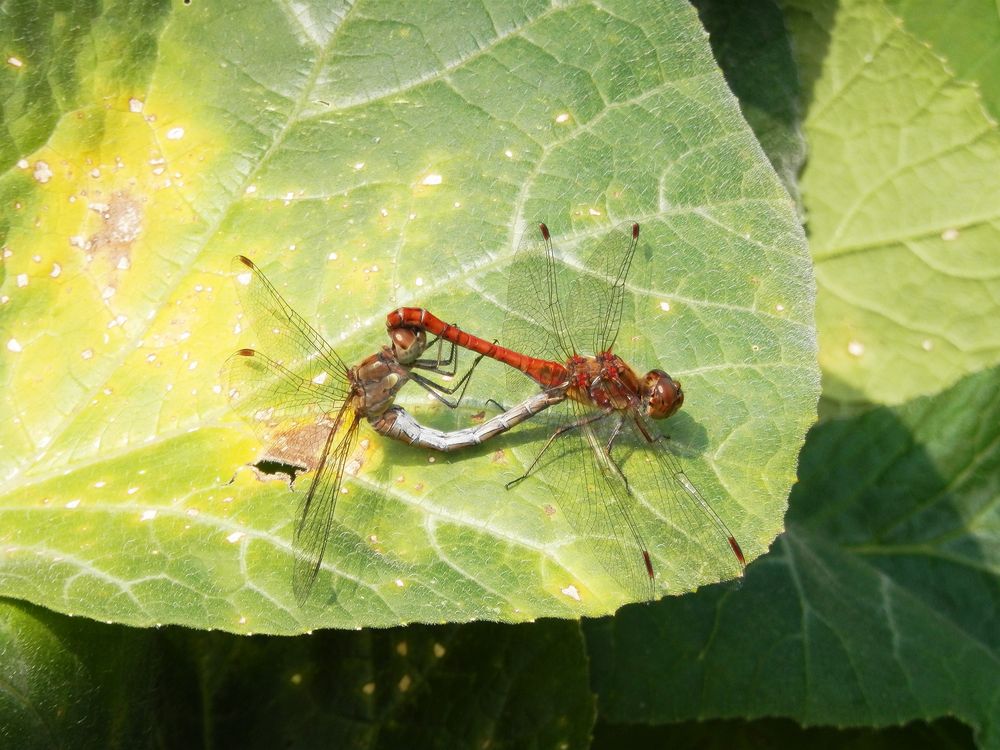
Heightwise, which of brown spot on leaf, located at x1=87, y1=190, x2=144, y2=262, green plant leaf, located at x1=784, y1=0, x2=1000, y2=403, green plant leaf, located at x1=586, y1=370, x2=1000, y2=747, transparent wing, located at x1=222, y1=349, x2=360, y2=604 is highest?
brown spot on leaf, located at x1=87, y1=190, x2=144, y2=262

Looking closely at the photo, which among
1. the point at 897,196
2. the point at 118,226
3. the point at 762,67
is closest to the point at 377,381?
the point at 118,226

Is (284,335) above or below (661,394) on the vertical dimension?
above

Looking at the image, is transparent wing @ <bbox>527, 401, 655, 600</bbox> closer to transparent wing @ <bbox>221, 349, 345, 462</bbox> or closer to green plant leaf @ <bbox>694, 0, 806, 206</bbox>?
transparent wing @ <bbox>221, 349, 345, 462</bbox>

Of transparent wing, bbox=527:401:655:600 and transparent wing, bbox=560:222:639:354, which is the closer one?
transparent wing, bbox=527:401:655:600

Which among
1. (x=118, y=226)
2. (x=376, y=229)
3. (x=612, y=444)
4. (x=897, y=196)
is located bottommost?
(x=897, y=196)

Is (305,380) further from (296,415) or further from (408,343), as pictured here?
(408,343)

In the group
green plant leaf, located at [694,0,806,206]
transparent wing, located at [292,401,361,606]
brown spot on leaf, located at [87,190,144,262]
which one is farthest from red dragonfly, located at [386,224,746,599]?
green plant leaf, located at [694,0,806,206]

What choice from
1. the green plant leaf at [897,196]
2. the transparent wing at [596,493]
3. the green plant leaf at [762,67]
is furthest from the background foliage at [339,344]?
the green plant leaf at [762,67]
